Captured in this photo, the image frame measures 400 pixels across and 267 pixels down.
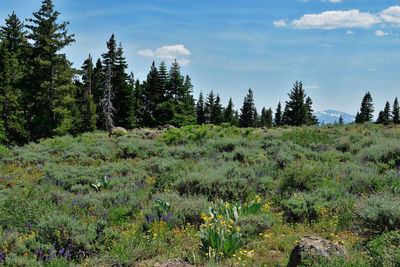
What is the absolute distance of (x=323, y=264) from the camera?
10.2ft

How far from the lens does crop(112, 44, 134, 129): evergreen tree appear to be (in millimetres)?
46781

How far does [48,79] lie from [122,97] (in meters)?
17.5

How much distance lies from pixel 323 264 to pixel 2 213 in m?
6.07

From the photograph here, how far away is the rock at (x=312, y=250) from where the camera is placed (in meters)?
3.37

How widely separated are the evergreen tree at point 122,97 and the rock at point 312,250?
45619 mm

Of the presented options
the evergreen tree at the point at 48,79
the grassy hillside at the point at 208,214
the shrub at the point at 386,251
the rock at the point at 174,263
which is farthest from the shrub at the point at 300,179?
the evergreen tree at the point at 48,79

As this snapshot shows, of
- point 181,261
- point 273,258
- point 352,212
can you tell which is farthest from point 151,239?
point 352,212

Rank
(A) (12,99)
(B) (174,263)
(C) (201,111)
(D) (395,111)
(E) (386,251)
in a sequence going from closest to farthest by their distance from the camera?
(E) (386,251) → (B) (174,263) → (A) (12,99) → (C) (201,111) → (D) (395,111)

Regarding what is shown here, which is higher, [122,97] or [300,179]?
[122,97]

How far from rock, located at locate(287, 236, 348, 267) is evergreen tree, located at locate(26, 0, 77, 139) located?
3071 cm

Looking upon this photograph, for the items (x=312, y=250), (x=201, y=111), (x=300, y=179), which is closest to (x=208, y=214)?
(x=312, y=250)

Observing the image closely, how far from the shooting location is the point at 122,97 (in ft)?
154

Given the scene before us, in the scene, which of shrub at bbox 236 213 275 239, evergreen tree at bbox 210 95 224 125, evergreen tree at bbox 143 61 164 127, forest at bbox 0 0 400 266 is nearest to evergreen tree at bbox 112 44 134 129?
evergreen tree at bbox 143 61 164 127

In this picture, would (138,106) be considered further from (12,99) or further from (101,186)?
(101,186)
